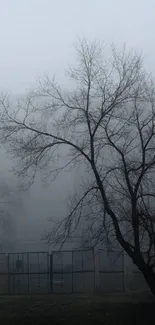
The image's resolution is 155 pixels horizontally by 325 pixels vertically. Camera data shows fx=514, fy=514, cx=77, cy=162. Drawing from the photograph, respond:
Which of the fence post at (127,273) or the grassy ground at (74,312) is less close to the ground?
the fence post at (127,273)

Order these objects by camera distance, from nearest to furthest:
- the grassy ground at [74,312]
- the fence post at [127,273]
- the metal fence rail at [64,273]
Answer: the grassy ground at [74,312], the fence post at [127,273], the metal fence rail at [64,273]

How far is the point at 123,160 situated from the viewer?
619 inches

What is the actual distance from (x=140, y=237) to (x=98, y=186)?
222 centimetres

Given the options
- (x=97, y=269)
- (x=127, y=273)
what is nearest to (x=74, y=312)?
(x=97, y=269)

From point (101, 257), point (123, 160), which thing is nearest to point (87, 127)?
point (123, 160)

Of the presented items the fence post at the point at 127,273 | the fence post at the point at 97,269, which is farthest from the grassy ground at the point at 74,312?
the fence post at the point at 127,273

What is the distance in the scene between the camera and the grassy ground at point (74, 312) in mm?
18047

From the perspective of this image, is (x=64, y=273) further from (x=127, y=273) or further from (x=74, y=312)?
(x=74, y=312)

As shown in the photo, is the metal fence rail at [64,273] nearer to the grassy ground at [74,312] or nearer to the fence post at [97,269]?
the fence post at [97,269]

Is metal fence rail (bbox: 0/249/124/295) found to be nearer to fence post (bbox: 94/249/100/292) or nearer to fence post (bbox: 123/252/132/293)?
fence post (bbox: 94/249/100/292)

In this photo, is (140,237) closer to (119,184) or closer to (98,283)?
(119,184)

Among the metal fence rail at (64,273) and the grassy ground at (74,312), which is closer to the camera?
the grassy ground at (74,312)

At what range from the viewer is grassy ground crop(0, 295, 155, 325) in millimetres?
18047

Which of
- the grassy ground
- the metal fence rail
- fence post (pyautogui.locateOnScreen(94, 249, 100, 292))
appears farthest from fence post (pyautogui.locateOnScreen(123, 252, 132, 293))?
the grassy ground
